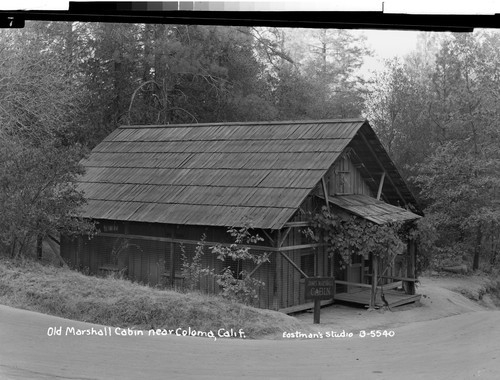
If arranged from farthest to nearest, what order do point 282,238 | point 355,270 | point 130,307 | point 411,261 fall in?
point 411,261 → point 355,270 → point 282,238 → point 130,307

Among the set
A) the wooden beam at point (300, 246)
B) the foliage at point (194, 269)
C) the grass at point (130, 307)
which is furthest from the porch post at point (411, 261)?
the grass at point (130, 307)

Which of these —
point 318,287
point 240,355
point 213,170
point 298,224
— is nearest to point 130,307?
point 240,355

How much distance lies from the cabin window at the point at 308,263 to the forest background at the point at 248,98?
1.99m

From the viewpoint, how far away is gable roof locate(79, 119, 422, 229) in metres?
7.96

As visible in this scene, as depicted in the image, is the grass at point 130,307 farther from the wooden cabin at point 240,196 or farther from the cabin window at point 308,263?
the cabin window at point 308,263

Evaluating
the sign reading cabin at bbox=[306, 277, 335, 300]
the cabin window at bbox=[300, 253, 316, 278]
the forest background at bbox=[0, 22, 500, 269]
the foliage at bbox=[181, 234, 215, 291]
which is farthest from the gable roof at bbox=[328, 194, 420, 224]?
the foliage at bbox=[181, 234, 215, 291]

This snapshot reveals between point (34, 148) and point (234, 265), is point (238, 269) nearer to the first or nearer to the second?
point (234, 265)

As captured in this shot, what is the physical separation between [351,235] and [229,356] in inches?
208

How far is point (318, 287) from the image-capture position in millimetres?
6746

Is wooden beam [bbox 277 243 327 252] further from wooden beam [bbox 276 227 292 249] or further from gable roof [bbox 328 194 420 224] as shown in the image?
gable roof [bbox 328 194 420 224]

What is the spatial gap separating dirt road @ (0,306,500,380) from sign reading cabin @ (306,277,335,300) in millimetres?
2626

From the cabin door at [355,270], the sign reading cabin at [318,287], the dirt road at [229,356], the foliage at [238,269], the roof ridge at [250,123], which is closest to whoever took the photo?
the dirt road at [229,356]

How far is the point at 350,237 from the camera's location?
847 cm

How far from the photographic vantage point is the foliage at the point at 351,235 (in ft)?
27.4
